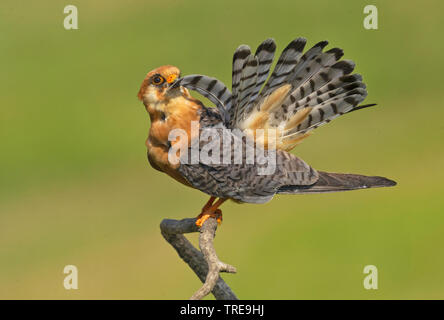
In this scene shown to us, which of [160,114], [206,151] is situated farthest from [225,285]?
[160,114]

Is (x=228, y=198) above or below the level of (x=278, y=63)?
below

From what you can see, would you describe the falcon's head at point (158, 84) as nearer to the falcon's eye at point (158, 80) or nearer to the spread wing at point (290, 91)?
the falcon's eye at point (158, 80)

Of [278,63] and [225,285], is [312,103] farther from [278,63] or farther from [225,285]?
[225,285]

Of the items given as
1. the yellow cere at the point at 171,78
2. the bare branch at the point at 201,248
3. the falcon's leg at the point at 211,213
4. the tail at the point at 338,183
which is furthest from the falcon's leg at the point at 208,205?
the yellow cere at the point at 171,78

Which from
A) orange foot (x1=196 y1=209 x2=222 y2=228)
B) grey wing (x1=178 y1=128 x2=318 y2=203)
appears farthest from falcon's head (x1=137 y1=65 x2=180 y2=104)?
orange foot (x1=196 y1=209 x2=222 y2=228)

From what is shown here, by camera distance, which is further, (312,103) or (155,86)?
(312,103)

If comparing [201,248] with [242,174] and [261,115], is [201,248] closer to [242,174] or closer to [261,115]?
[242,174]
